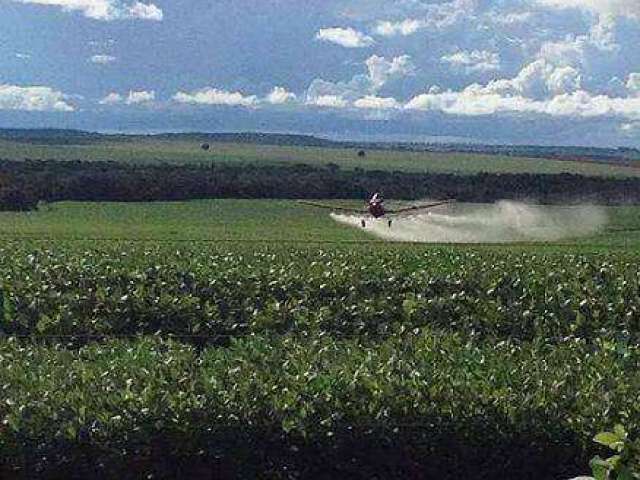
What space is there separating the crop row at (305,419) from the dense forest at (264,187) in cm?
4935

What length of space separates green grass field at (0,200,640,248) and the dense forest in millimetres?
1847

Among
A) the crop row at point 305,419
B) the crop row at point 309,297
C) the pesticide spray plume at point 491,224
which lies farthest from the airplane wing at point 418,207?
the crop row at point 305,419

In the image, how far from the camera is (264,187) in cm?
6569

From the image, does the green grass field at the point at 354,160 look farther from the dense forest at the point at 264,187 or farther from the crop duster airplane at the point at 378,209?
the crop duster airplane at the point at 378,209

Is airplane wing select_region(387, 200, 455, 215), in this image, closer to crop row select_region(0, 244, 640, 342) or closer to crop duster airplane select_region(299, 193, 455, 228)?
crop duster airplane select_region(299, 193, 455, 228)

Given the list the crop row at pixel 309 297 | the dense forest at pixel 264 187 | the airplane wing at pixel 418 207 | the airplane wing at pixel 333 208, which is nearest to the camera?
the crop row at pixel 309 297

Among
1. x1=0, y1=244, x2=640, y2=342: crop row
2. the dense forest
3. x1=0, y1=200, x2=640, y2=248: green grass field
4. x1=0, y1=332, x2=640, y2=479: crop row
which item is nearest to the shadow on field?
x1=0, y1=332, x2=640, y2=479: crop row

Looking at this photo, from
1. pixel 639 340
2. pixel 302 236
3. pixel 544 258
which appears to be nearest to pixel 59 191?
pixel 302 236

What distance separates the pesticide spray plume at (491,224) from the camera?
4950 cm

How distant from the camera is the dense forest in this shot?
203ft

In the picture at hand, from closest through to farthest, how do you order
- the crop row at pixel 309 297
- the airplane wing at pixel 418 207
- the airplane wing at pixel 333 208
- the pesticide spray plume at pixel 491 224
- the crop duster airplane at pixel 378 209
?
the crop row at pixel 309 297 → the crop duster airplane at pixel 378 209 → the pesticide spray plume at pixel 491 224 → the airplane wing at pixel 418 207 → the airplane wing at pixel 333 208

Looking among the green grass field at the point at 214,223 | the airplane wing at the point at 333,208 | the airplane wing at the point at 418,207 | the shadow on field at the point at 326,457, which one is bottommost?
the green grass field at the point at 214,223

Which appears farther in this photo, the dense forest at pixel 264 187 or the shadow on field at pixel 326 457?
the dense forest at pixel 264 187

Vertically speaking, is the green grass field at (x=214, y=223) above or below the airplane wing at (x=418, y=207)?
below
